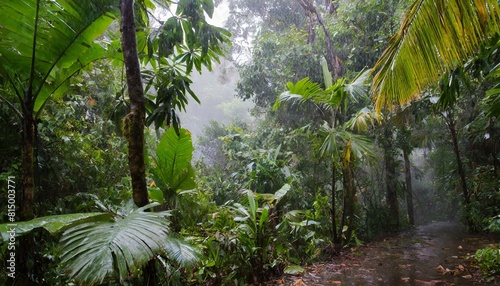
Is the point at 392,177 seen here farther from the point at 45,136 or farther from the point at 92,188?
the point at 45,136

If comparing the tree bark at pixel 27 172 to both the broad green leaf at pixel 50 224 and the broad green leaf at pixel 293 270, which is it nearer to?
the broad green leaf at pixel 50 224

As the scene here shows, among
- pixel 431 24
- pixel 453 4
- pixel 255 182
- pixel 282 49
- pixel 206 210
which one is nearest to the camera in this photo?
pixel 453 4

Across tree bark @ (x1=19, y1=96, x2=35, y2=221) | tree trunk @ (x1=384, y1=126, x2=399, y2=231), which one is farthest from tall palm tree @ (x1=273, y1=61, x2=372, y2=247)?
tree trunk @ (x1=384, y1=126, x2=399, y2=231)

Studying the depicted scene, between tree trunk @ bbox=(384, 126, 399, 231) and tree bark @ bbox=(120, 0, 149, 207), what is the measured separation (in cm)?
752

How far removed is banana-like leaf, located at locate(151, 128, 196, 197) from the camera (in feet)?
11.8

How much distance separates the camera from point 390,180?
8.97 m

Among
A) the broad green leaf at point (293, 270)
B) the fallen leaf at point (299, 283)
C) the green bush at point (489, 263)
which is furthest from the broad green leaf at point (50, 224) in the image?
the green bush at point (489, 263)

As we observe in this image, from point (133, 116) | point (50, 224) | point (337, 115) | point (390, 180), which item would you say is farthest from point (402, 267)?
point (390, 180)

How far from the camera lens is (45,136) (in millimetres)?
3768

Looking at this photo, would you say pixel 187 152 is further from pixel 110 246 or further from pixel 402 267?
pixel 402 267

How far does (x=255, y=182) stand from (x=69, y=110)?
447 cm

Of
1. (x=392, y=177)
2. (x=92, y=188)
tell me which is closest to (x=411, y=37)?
(x=92, y=188)

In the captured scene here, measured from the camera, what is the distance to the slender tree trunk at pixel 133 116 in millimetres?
2529

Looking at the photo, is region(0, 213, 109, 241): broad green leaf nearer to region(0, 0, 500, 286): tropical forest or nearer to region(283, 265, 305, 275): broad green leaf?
region(0, 0, 500, 286): tropical forest
